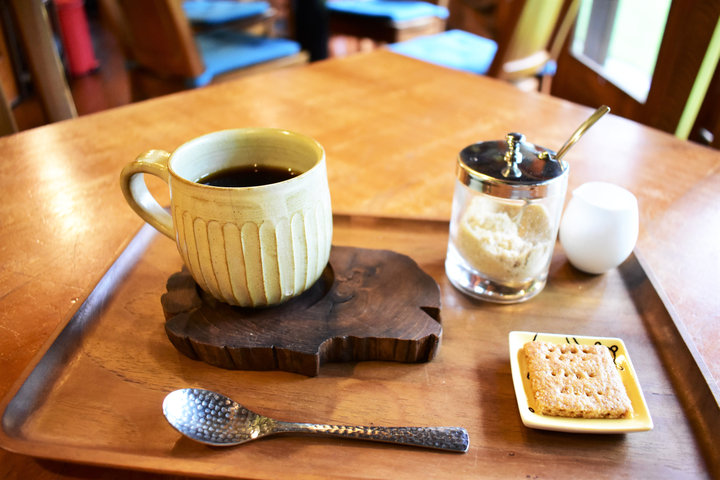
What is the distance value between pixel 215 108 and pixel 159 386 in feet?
2.25

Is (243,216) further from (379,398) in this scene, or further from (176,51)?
(176,51)

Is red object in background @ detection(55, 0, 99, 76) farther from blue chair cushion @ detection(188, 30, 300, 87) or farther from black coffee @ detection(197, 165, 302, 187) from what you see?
black coffee @ detection(197, 165, 302, 187)

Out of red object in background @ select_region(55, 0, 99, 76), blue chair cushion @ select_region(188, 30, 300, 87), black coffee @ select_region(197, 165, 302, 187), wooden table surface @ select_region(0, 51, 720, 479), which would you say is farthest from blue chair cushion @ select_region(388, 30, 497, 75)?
red object in background @ select_region(55, 0, 99, 76)

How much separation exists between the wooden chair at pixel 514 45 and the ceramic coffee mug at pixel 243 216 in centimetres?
122

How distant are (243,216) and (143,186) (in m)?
0.14

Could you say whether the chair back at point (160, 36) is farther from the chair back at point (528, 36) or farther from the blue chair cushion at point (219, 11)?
the chair back at point (528, 36)

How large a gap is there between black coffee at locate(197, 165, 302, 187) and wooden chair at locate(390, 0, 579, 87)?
1.20 m

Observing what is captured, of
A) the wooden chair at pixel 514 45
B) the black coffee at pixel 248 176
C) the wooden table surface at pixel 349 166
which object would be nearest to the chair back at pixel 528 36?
the wooden chair at pixel 514 45

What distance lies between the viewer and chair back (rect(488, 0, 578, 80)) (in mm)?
1472

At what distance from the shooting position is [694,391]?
0.43 m

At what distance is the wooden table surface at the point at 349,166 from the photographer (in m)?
0.55

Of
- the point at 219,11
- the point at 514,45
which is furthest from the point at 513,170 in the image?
the point at 219,11

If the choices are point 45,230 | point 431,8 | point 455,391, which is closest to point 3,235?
point 45,230

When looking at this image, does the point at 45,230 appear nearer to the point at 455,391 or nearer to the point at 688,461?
the point at 455,391
